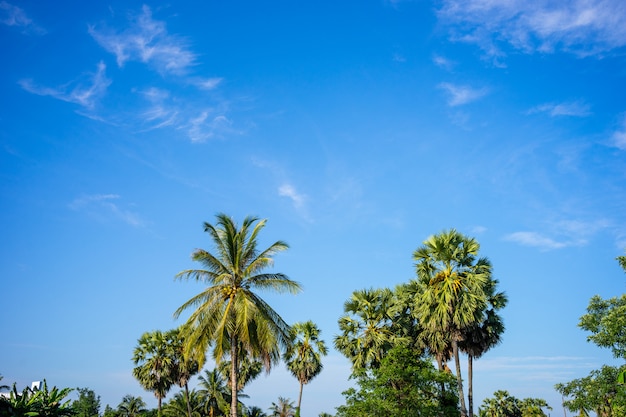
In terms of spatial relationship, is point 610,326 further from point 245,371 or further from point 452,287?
point 245,371

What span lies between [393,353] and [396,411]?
12.7 feet

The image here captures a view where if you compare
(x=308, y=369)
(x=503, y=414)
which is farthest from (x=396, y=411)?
(x=503, y=414)

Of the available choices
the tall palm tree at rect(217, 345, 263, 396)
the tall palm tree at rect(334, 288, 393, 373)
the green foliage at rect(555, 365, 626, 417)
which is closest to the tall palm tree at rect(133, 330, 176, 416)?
the tall palm tree at rect(217, 345, 263, 396)

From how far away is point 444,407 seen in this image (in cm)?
2895

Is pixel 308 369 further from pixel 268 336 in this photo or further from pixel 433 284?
pixel 268 336

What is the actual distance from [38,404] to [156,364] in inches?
1250

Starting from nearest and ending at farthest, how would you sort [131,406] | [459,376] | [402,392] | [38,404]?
[38,404]
[402,392]
[459,376]
[131,406]

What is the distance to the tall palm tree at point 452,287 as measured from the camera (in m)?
33.3

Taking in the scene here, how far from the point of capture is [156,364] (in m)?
52.9

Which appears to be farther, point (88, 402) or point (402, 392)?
point (88, 402)

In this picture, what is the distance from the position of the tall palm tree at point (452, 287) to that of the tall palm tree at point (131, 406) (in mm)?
58638

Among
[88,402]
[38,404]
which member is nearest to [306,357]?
[38,404]

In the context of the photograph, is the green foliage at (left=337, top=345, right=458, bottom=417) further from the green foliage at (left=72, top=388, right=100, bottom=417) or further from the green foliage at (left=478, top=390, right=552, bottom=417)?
the green foliage at (left=72, top=388, right=100, bottom=417)

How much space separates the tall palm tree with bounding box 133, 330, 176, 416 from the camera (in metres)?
52.8
